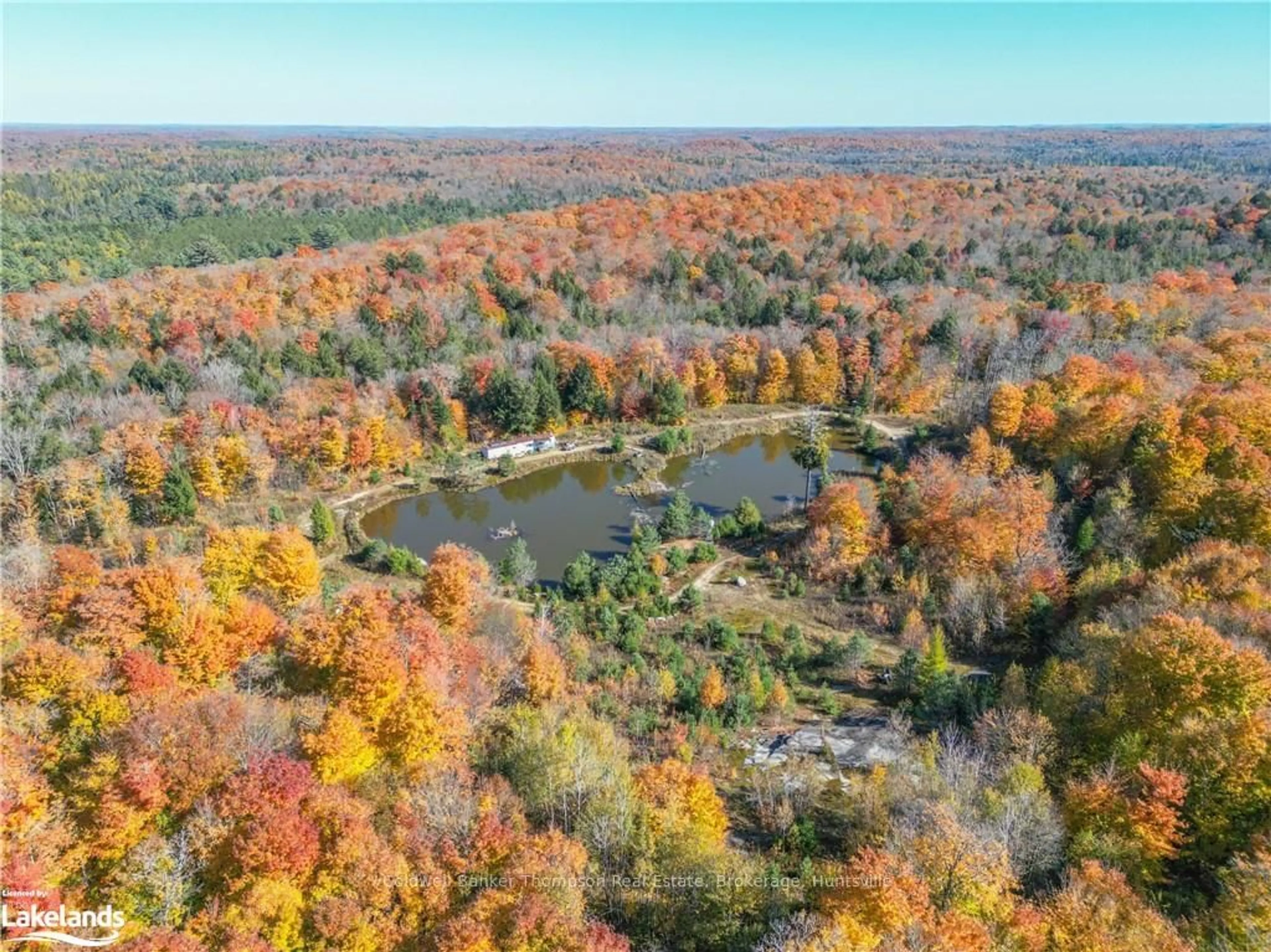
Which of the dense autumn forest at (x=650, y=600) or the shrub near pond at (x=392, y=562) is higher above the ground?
the dense autumn forest at (x=650, y=600)

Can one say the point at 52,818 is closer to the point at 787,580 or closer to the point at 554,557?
the point at 554,557

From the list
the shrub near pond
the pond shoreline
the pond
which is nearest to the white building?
the pond shoreline

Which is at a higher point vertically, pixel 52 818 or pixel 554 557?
pixel 52 818

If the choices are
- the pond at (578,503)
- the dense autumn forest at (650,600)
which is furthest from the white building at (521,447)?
the pond at (578,503)

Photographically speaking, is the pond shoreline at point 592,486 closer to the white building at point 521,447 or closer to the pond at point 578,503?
the pond at point 578,503

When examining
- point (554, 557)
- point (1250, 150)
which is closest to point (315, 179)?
point (554, 557)
